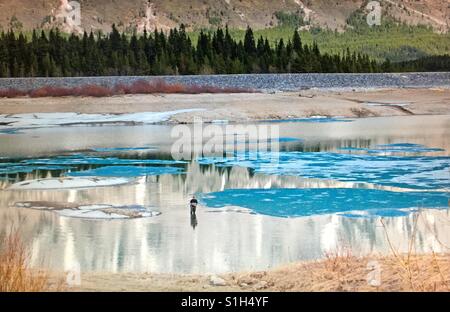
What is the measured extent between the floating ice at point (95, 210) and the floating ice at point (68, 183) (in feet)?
6.67

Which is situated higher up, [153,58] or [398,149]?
[153,58]

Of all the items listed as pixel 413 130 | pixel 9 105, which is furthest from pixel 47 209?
pixel 9 105

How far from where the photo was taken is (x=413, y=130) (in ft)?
100

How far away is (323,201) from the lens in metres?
15.0

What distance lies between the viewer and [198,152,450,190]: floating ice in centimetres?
1739

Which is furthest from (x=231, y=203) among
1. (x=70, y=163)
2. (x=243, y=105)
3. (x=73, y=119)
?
(x=243, y=105)

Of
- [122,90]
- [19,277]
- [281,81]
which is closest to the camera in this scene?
[19,277]

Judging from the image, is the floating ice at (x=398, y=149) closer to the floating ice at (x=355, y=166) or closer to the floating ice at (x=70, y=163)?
the floating ice at (x=355, y=166)

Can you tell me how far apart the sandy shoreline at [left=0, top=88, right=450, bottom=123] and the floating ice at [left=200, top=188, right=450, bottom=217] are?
65.7 feet

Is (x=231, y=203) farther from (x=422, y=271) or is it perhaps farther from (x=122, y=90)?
(x=122, y=90)

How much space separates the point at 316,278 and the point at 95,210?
5.72 m

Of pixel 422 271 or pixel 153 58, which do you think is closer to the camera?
pixel 422 271

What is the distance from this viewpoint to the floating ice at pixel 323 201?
46.1 ft

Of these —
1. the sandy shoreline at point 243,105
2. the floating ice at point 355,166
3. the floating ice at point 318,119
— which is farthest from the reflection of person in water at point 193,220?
the floating ice at point 318,119
